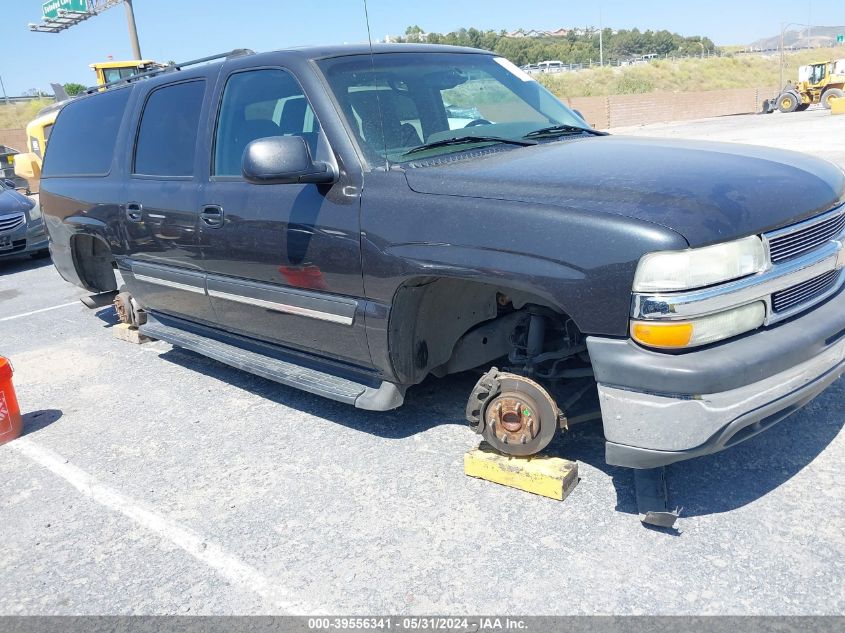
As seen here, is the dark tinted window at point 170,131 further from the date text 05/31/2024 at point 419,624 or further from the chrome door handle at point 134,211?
the date text 05/31/2024 at point 419,624

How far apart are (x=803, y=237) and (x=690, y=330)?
0.72 meters

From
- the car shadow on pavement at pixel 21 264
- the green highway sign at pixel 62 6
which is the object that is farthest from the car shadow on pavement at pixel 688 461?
the green highway sign at pixel 62 6

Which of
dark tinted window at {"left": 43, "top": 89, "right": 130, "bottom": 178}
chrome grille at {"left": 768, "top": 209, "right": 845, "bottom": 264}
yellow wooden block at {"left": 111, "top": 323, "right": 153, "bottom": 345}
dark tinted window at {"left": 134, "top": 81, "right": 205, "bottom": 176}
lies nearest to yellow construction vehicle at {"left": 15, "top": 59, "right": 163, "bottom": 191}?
dark tinted window at {"left": 43, "top": 89, "right": 130, "bottom": 178}

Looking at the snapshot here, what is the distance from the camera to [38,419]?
4.43 m

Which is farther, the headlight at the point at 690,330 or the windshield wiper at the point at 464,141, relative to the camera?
the windshield wiper at the point at 464,141

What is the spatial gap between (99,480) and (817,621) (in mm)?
3153

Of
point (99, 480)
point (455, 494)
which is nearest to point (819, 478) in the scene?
point (455, 494)

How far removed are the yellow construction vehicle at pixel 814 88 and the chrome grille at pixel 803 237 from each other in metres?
35.7

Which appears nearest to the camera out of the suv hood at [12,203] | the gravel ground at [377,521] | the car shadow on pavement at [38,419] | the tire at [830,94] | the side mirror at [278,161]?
the gravel ground at [377,521]

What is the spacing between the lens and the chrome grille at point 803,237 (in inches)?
101

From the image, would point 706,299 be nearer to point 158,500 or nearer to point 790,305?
point 790,305

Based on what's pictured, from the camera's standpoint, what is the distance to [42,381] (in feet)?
16.8

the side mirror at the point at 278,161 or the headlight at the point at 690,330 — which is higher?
the side mirror at the point at 278,161

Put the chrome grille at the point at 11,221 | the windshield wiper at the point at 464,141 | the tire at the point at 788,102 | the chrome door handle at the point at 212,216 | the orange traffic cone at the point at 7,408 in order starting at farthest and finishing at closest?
1. the tire at the point at 788,102
2. the chrome grille at the point at 11,221
3. the orange traffic cone at the point at 7,408
4. the chrome door handle at the point at 212,216
5. the windshield wiper at the point at 464,141
